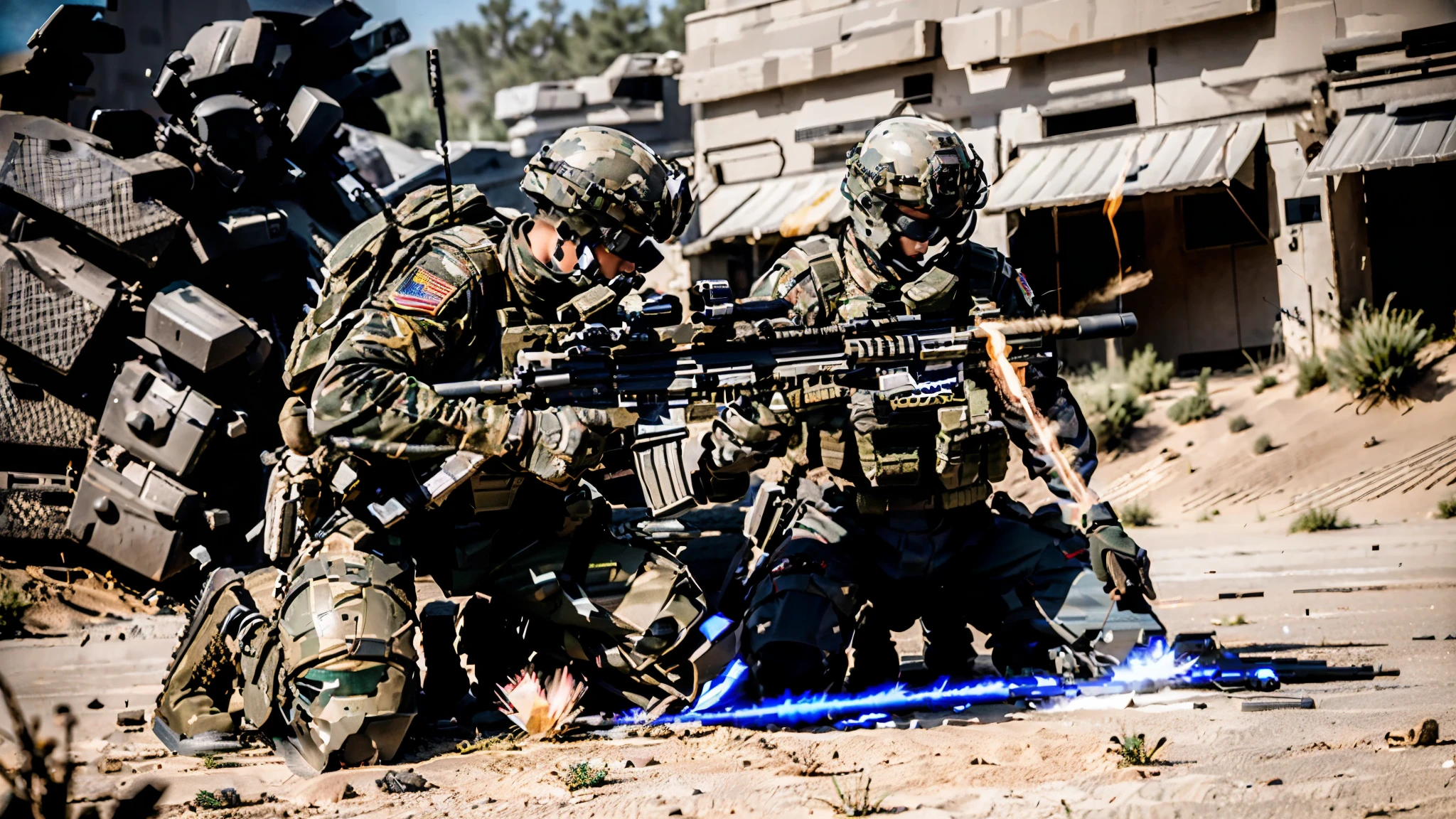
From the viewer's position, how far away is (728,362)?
18.9 ft

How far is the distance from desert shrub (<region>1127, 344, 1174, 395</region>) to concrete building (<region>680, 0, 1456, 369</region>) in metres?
0.94

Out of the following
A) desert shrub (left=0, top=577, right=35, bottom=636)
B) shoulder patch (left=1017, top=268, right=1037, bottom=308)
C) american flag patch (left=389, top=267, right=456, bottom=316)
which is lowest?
desert shrub (left=0, top=577, right=35, bottom=636)

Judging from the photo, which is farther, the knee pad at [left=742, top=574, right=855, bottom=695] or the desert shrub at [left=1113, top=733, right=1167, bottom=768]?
the knee pad at [left=742, top=574, right=855, bottom=695]

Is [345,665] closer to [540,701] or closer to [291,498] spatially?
[540,701]

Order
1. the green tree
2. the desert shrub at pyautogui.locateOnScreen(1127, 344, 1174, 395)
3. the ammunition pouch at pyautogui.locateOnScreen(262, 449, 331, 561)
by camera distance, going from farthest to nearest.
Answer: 1. the green tree
2. the desert shrub at pyautogui.locateOnScreen(1127, 344, 1174, 395)
3. the ammunition pouch at pyautogui.locateOnScreen(262, 449, 331, 561)

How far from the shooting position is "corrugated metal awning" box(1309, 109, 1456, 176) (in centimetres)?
1290

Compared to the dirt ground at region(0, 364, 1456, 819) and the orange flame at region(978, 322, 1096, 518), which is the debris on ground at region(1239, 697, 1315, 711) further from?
the orange flame at region(978, 322, 1096, 518)

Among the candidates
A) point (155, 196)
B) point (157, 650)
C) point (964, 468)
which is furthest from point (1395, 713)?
point (155, 196)

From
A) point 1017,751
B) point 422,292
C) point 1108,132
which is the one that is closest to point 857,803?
point 1017,751

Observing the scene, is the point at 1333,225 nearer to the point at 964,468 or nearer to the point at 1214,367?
the point at 1214,367

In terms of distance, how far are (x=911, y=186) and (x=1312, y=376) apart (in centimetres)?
899

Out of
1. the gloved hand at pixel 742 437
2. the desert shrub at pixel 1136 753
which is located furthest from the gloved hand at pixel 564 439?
the desert shrub at pixel 1136 753

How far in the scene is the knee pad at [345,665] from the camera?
5.27 meters

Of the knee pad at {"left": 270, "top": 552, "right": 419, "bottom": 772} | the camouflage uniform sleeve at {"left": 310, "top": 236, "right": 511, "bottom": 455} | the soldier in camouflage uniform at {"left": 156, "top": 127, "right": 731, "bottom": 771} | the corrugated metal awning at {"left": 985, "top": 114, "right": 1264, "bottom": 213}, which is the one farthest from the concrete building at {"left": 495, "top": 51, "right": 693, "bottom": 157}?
the knee pad at {"left": 270, "top": 552, "right": 419, "bottom": 772}
